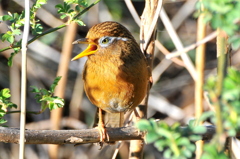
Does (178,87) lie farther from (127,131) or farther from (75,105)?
(127,131)

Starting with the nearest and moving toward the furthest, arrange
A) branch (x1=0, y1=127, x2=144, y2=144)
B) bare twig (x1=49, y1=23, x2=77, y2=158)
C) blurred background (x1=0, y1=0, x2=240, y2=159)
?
branch (x1=0, y1=127, x2=144, y2=144)
bare twig (x1=49, y1=23, x2=77, y2=158)
blurred background (x1=0, y1=0, x2=240, y2=159)

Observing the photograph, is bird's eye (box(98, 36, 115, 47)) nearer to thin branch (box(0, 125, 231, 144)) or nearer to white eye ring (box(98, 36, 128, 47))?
white eye ring (box(98, 36, 128, 47))

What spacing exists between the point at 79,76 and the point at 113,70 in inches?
102

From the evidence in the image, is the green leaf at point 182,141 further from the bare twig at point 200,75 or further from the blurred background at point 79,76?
the blurred background at point 79,76

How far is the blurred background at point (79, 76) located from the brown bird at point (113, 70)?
203 cm

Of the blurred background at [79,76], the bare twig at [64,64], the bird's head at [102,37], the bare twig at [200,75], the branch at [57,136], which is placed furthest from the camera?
the blurred background at [79,76]

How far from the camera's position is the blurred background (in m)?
5.66

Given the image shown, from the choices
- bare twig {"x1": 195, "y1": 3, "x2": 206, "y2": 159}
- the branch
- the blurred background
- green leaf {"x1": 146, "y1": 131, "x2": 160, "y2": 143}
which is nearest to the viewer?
green leaf {"x1": 146, "y1": 131, "x2": 160, "y2": 143}

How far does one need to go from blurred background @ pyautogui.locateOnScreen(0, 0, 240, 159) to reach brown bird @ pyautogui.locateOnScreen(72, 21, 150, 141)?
2.03 metres

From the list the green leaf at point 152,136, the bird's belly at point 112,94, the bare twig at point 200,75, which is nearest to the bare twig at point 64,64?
the bird's belly at point 112,94

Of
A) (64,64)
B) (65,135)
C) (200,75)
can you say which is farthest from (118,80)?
(64,64)

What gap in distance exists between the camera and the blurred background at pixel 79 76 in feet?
18.6

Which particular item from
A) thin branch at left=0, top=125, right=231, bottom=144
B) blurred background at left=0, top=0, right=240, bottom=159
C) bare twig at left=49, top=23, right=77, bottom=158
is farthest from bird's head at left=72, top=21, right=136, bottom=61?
blurred background at left=0, top=0, right=240, bottom=159

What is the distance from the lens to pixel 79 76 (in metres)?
5.89
